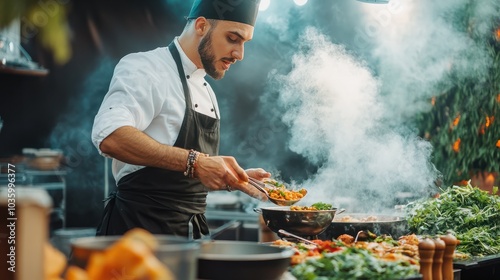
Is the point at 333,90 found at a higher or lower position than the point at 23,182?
higher

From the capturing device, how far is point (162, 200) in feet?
11.1

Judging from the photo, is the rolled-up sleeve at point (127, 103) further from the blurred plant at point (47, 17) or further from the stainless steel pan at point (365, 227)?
the blurred plant at point (47, 17)

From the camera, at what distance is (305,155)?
22.1ft

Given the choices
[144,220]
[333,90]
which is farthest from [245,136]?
[144,220]

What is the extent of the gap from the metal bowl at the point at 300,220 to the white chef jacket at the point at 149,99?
736mm

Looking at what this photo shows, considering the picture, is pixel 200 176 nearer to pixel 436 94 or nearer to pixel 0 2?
pixel 0 2

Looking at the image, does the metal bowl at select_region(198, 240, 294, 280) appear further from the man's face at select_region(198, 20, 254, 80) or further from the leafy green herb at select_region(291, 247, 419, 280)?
the man's face at select_region(198, 20, 254, 80)

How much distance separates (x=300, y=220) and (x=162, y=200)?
79 centimetres

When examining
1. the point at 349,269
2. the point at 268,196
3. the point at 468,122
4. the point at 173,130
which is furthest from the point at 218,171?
the point at 468,122

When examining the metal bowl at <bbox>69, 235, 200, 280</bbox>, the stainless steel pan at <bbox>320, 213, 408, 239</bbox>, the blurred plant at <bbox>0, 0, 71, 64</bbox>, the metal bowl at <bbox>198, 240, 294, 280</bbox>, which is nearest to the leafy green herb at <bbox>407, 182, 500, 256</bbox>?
the stainless steel pan at <bbox>320, 213, 408, 239</bbox>

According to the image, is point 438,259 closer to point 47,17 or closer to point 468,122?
point 47,17

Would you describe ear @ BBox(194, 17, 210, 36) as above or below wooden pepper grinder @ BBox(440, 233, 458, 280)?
above

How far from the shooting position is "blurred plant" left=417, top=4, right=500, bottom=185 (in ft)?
18.9

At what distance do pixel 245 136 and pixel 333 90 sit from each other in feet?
7.00
